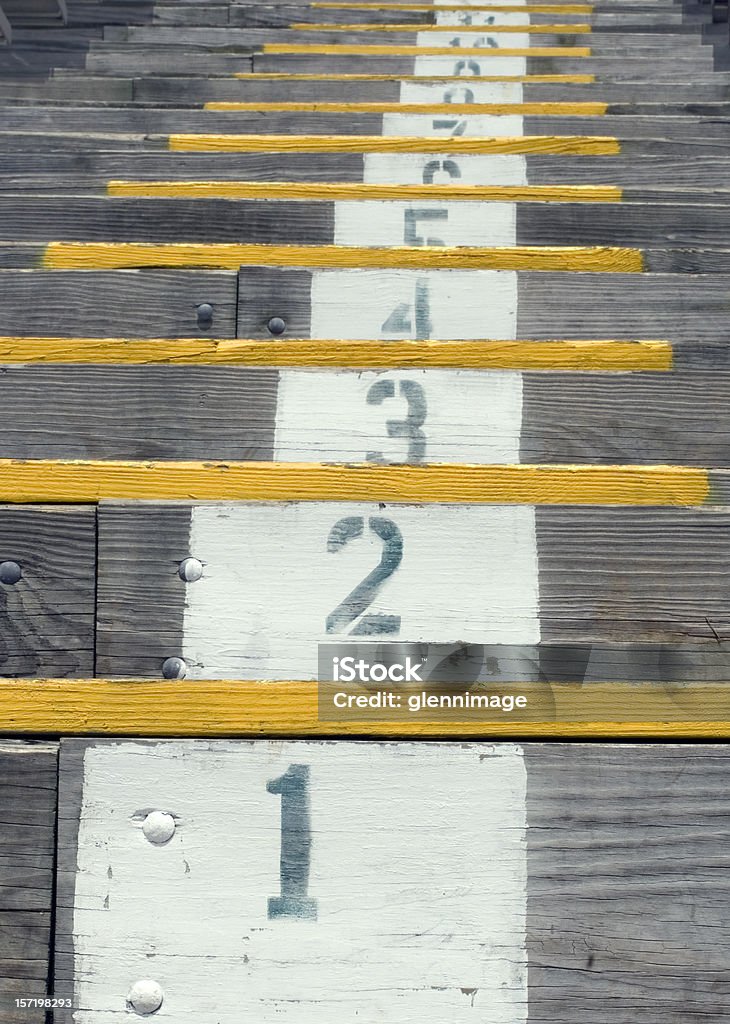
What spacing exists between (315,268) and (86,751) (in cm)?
124

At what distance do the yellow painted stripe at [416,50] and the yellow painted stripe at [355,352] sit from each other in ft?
8.38

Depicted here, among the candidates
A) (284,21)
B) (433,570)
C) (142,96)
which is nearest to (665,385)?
(433,570)

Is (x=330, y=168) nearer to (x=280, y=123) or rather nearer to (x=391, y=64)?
(x=280, y=123)

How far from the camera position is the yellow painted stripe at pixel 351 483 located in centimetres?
192

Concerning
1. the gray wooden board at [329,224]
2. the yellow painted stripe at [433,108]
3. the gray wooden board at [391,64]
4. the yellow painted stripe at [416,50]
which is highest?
the yellow painted stripe at [416,50]

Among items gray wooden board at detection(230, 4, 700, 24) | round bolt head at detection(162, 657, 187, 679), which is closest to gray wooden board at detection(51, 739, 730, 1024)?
round bolt head at detection(162, 657, 187, 679)

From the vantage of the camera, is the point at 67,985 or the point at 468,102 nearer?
the point at 67,985

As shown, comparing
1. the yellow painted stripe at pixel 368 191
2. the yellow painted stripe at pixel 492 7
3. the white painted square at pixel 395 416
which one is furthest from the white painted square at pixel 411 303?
the yellow painted stripe at pixel 492 7

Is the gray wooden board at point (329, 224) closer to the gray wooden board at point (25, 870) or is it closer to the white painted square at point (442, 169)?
the white painted square at point (442, 169)

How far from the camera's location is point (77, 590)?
Answer: 1.84 m

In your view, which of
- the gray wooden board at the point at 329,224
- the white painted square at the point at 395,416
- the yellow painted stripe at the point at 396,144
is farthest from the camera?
the yellow painted stripe at the point at 396,144

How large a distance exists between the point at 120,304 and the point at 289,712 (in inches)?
45.4

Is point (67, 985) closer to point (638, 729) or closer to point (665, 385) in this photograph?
point (638, 729)

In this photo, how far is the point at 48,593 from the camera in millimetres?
1841
